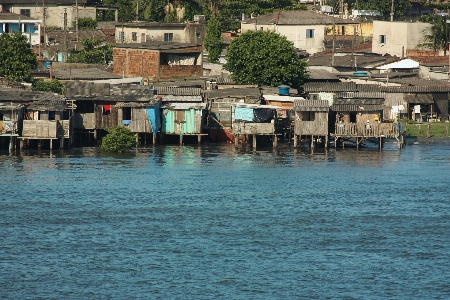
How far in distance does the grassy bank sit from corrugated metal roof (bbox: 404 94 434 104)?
1978 millimetres

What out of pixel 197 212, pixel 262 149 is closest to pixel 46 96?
pixel 262 149

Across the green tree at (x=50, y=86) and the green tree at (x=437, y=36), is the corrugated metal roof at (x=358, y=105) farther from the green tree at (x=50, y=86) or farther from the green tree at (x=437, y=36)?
the green tree at (x=437, y=36)

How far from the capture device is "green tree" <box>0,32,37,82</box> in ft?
233

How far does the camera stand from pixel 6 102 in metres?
60.6

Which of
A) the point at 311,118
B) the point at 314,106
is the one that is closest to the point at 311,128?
the point at 311,118

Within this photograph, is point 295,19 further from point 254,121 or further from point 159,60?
point 254,121

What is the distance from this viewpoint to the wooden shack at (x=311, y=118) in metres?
63.5

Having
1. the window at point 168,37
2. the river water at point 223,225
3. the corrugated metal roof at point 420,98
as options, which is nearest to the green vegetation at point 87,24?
the window at point 168,37

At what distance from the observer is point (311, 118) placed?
2544 inches

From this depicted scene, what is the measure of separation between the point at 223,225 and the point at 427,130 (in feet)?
105

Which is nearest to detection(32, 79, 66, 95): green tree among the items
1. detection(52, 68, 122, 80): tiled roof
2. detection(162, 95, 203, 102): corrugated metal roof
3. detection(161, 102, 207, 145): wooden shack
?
detection(52, 68, 122, 80): tiled roof

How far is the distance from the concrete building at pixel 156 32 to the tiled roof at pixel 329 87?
21.5m

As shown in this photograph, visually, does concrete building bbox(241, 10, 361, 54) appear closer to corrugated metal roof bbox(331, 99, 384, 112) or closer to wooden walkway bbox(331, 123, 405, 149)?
corrugated metal roof bbox(331, 99, 384, 112)

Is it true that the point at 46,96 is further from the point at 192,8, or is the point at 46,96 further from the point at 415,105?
the point at 192,8
